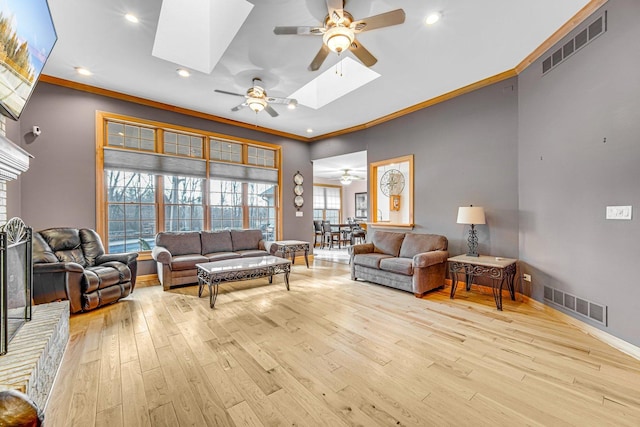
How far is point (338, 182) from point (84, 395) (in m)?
11.2

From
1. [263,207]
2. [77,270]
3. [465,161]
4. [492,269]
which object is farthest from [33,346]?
[465,161]

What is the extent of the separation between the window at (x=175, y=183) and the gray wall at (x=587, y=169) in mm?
4979

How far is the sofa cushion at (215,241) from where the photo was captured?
16.2 ft

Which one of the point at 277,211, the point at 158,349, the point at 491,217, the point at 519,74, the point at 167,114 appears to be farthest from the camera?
the point at 277,211

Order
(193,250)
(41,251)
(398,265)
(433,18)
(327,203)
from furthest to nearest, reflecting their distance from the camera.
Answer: (327,203)
(193,250)
(398,265)
(41,251)
(433,18)

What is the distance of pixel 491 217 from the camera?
3912mm

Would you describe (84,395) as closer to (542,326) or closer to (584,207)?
(542,326)

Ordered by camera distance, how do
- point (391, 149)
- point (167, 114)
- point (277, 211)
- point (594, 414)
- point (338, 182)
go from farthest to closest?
point (338, 182) < point (277, 211) < point (391, 149) < point (167, 114) < point (594, 414)

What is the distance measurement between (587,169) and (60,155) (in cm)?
682

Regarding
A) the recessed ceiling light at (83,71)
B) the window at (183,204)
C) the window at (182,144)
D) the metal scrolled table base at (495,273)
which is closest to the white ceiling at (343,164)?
the window at (182,144)

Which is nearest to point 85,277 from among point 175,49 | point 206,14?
point 175,49

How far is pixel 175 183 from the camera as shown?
5145 millimetres

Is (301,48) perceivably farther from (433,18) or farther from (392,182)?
(392,182)

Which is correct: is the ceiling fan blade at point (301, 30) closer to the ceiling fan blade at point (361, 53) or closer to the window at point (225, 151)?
the ceiling fan blade at point (361, 53)
